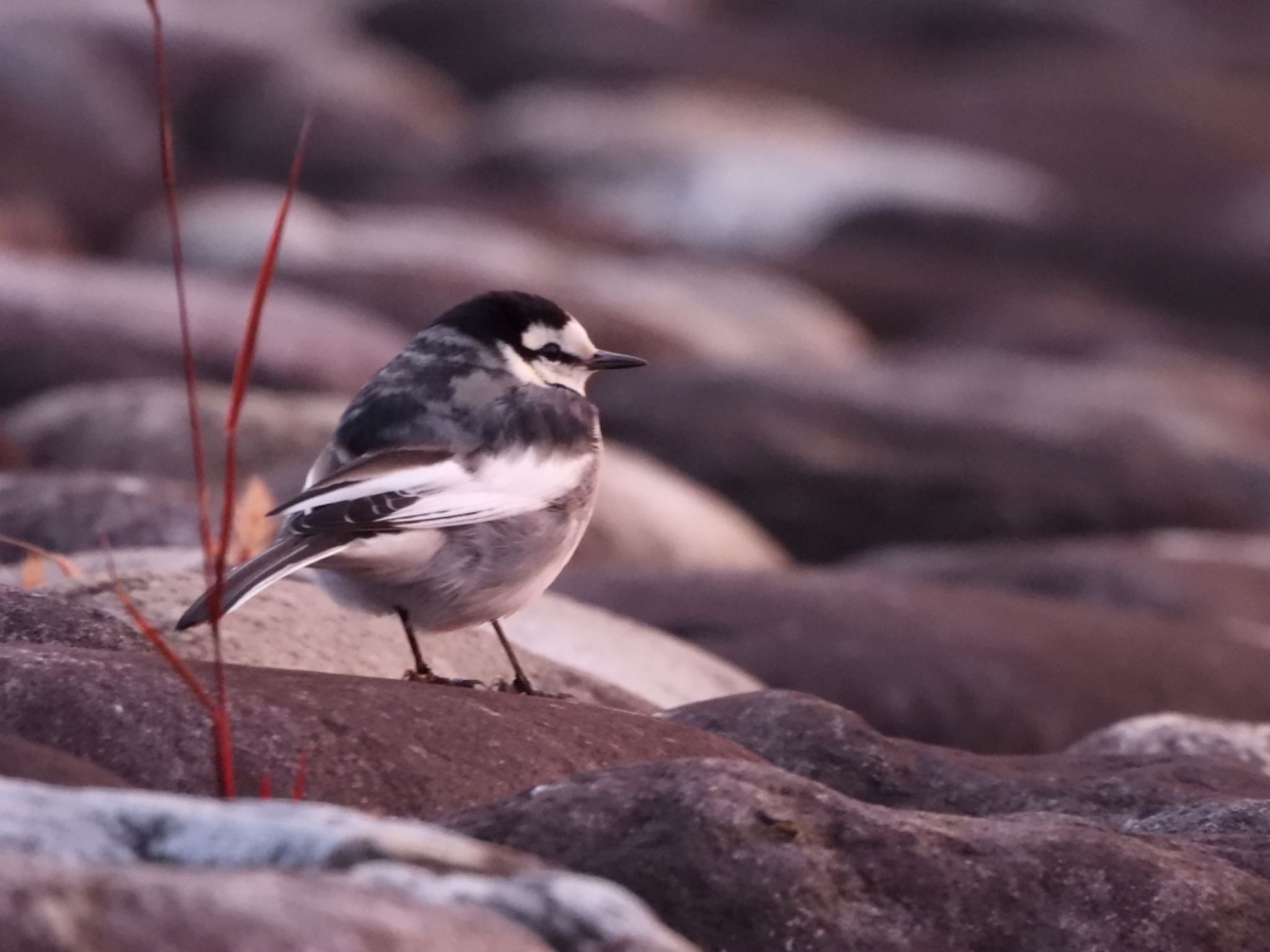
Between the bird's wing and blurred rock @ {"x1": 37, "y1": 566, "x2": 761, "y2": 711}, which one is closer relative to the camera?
the bird's wing

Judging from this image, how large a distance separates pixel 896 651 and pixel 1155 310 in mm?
12736

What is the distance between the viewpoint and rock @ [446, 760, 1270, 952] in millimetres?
3414

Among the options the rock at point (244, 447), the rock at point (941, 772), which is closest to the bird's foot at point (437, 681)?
the rock at point (941, 772)

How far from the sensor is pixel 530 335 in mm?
5172

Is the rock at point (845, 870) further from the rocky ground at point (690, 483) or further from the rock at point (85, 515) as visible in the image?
the rock at point (85, 515)

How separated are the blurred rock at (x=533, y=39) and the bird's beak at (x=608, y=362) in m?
19.6

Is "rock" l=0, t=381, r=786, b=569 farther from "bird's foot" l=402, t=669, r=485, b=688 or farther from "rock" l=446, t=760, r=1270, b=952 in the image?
"rock" l=446, t=760, r=1270, b=952

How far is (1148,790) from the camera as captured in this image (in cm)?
468

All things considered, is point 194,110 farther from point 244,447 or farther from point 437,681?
point 437,681

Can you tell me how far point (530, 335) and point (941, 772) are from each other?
1.43 m

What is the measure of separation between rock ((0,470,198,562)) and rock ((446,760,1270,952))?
10.8 feet

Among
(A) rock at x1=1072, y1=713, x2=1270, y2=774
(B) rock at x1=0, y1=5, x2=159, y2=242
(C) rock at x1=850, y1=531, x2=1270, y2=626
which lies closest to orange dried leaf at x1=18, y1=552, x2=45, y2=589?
(A) rock at x1=1072, y1=713, x2=1270, y2=774

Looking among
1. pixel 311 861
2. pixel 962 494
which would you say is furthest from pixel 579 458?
pixel 962 494

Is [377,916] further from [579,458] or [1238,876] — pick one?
[579,458]
